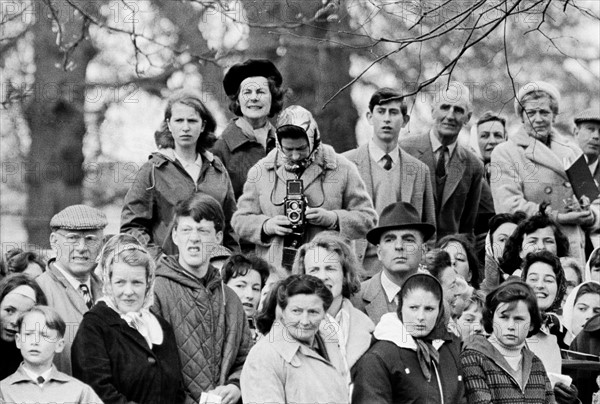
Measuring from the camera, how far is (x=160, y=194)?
1076cm

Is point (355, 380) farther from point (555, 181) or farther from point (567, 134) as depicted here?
point (567, 134)

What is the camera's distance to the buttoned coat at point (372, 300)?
398 inches

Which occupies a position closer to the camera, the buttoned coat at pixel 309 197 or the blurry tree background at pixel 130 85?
the buttoned coat at pixel 309 197

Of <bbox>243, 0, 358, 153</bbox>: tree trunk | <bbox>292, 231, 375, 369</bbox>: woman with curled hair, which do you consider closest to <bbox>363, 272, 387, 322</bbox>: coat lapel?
<bbox>292, 231, 375, 369</bbox>: woman with curled hair

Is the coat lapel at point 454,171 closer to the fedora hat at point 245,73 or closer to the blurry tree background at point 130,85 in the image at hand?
the fedora hat at point 245,73

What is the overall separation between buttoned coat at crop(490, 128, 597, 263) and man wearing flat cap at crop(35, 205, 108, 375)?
144 inches

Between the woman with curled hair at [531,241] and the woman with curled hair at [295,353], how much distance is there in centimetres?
267

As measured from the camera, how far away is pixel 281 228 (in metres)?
10.7

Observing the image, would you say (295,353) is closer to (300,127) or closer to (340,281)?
(340,281)

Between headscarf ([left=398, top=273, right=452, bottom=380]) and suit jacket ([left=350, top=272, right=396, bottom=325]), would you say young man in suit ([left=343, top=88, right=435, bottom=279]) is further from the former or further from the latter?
headscarf ([left=398, top=273, right=452, bottom=380])

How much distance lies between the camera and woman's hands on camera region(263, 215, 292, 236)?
10.7m

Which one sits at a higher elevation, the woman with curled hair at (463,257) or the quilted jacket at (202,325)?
the woman with curled hair at (463,257)

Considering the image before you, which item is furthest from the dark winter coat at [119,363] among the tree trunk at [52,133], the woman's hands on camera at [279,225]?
the tree trunk at [52,133]

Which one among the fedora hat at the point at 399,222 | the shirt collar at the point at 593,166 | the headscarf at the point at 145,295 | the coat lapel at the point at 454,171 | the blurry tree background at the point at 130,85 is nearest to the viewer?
the headscarf at the point at 145,295
